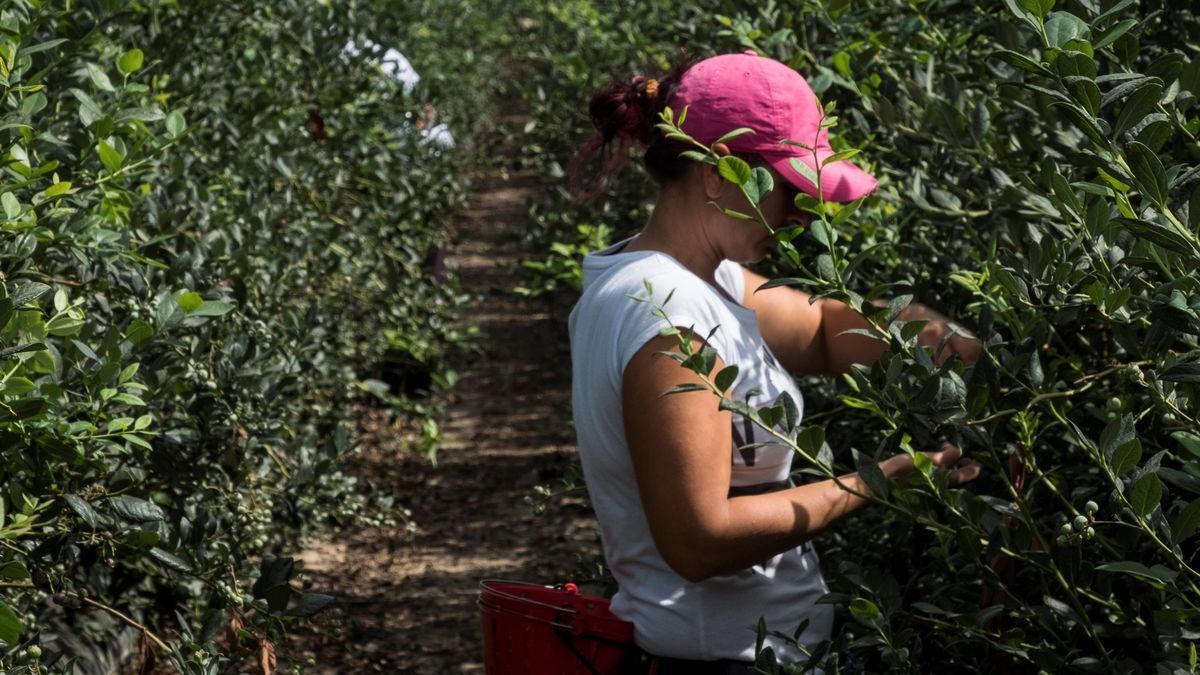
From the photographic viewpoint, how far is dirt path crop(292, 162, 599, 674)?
17.0 feet

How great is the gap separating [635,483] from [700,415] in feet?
0.78

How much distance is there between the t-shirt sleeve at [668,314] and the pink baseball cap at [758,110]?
22 cm

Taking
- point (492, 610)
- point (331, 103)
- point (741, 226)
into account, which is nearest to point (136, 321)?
point (492, 610)

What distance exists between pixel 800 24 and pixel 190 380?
1763 mm

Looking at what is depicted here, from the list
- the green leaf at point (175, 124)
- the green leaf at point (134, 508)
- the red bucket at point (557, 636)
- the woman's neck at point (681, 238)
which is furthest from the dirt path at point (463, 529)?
the woman's neck at point (681, 238)

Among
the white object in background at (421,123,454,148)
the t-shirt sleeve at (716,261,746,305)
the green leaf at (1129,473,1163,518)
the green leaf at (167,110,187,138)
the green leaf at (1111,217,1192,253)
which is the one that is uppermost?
the green leaf at (1111,217,1192,253)

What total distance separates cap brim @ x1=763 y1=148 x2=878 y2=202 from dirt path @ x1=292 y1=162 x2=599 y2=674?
1379 mm

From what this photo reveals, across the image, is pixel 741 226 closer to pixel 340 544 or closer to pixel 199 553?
pixel 199 553

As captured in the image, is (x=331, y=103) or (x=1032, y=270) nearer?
(x=1032, y=270)

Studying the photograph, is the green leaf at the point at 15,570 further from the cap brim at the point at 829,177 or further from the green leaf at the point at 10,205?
the cap brim at the point at 829,177

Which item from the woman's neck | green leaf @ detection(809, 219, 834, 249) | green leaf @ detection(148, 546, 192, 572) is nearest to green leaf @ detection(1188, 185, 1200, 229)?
green leaf @ detection(809, 219, 834, 249)

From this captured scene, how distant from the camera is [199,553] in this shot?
8.92 ft

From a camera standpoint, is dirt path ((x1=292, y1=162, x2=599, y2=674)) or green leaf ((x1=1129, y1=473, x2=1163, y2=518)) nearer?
green leaf ((x1=1129, y1=473, x2=1163, y2=518))

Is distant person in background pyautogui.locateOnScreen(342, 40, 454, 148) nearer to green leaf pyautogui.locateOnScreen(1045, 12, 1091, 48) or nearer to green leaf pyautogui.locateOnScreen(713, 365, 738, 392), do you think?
green leaf pyautogui.locateOnScreen(713, 365, 738, 392)
